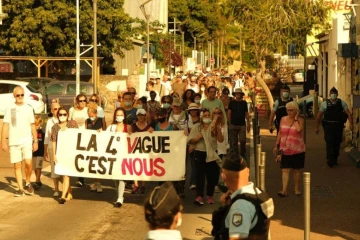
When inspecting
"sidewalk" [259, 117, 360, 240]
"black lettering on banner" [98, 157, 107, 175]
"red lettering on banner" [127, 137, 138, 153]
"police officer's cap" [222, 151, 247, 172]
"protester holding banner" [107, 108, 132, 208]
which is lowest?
"sidewalk" [259, 117, 360, 240]

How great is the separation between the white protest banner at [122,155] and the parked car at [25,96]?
1994 cm

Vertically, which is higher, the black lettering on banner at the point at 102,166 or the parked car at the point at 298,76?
the parked car at the point at 298,76

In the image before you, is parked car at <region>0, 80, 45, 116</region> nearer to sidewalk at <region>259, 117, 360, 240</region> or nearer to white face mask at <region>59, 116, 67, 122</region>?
sidewalk at <region>259, 117, 360, 240</region>

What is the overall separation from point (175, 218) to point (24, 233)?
819cm

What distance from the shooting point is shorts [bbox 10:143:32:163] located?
16.3m

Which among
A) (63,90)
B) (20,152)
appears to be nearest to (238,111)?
(20,152)

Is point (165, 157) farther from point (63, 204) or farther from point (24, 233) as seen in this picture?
point (24, 233)

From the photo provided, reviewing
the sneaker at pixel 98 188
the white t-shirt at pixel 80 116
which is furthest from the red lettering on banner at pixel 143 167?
the white t-shirt at pixel 80 116

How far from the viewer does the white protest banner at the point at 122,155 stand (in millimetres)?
15701

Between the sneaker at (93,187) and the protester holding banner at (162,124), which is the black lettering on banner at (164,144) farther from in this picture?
the sneaker at (93,187)

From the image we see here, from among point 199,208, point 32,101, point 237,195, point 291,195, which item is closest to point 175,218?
point 237,195

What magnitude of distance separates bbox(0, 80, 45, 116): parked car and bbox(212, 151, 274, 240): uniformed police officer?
30027 mm

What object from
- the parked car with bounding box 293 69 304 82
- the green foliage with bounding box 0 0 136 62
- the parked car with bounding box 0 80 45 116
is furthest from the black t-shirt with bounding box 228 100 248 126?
the parked car with bounding box 293 69 304 82

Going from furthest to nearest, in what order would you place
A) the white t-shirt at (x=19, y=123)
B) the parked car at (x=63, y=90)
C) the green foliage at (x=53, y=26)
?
the green foliage at (x=53, y=26), the parked car at (x=63, y=90), the white t-shirt at (x=19, y=123)
